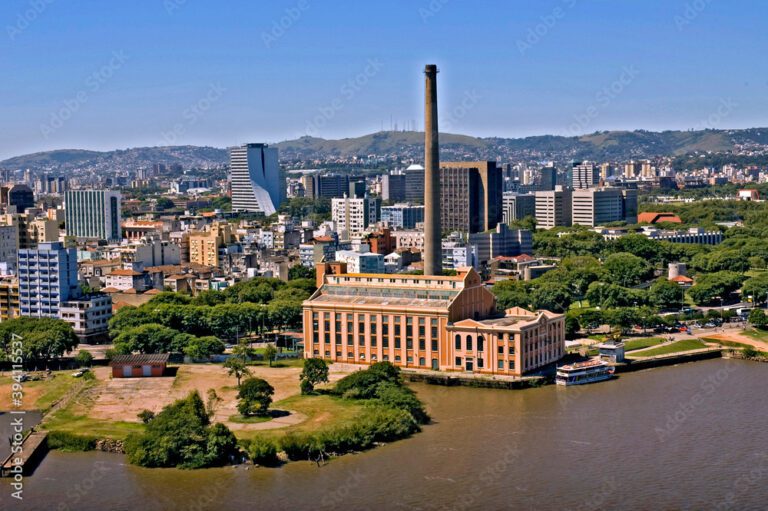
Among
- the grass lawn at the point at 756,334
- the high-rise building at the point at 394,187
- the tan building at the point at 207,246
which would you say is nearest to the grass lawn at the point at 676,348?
the grass lawn at the point at 756,334

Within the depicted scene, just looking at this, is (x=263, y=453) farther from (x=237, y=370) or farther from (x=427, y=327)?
(x=427, y=327)

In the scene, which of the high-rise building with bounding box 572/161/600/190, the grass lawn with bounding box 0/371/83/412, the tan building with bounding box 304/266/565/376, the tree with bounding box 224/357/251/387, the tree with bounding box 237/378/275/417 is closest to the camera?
the tree with bounding box 237/378/275/417

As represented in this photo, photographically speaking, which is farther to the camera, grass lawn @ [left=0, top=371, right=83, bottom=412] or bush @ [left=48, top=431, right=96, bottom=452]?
grass lawn @ [left=0, top=371, right=83, bottom=412]

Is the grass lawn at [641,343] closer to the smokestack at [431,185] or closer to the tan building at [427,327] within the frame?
the tan building at [427,327]

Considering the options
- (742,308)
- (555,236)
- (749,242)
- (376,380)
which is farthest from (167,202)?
(376,380)

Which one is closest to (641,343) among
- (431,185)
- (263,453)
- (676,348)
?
(676,348)

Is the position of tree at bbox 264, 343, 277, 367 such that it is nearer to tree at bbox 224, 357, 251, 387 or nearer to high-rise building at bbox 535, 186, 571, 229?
tree at bbox 224, 357, 251, 387

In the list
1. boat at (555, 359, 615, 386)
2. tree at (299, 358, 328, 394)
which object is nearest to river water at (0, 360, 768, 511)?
boat at (555, 359, 615, 386)
